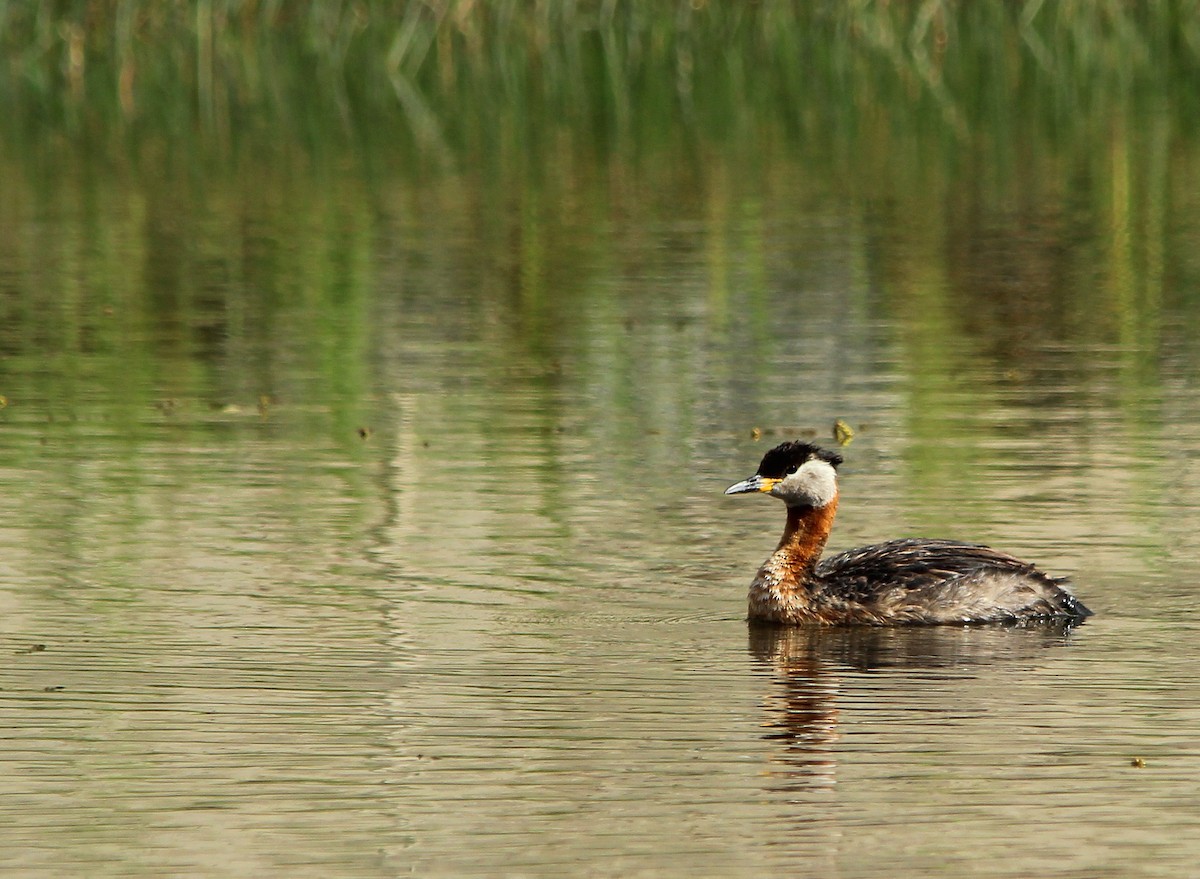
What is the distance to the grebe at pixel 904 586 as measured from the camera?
10992 mm

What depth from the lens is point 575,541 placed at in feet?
40.2

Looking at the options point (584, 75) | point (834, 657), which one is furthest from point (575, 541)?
point (584, 75)

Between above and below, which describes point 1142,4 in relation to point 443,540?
above

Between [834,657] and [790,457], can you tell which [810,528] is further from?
[834,657]

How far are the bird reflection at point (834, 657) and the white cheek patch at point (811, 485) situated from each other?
2.16 ft

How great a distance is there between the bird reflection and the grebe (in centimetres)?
6

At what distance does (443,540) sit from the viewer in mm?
12367

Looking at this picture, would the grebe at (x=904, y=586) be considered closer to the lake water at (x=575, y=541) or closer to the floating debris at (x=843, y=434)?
the lake water at (x=575, y=541)

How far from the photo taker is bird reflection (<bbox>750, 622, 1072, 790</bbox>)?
30.3 ft

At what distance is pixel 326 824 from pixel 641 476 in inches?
227

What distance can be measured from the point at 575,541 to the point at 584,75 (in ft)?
95.5

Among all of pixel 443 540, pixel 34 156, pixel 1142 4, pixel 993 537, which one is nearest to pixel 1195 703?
pixel 993 537

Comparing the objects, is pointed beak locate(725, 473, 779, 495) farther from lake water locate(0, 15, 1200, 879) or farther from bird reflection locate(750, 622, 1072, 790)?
bird reflection locate(750, 622, 1072, 790)

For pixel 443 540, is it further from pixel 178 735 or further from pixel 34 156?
pixel 34 156
